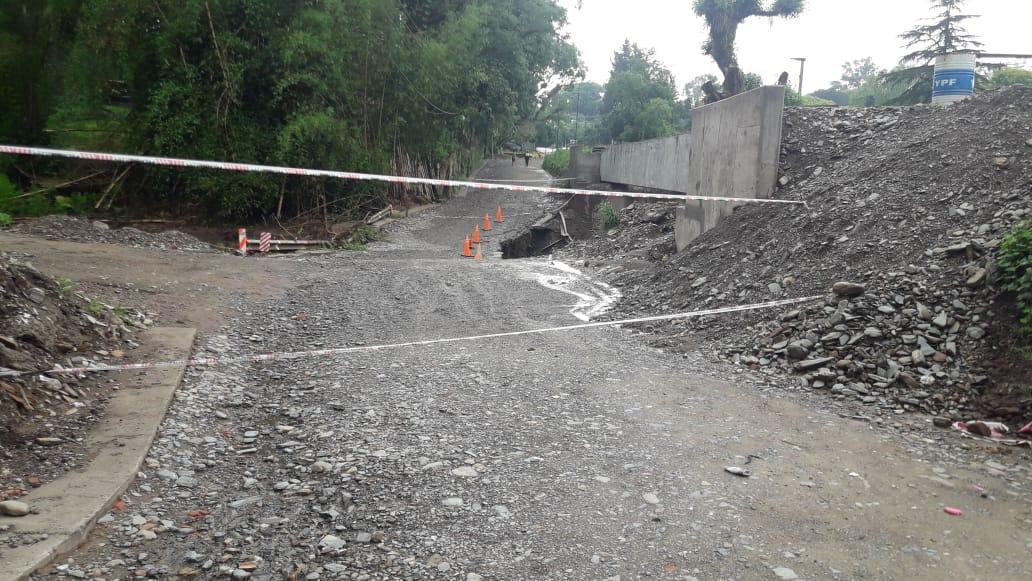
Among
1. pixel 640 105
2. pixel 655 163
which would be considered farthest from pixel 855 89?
pixel 655 163

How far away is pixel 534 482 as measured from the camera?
155 inches

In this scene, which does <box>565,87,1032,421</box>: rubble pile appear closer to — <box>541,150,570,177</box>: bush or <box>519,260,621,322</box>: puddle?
<box>519,260,621,322</box>: puddle

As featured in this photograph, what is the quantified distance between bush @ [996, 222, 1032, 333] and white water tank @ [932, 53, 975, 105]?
21.3 feet

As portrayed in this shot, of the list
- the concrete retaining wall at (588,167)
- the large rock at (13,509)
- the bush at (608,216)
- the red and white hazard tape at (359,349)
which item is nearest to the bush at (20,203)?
the red and white hazard tape at (359,349)

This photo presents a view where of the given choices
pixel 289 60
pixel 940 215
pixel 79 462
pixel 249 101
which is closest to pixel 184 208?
pixel 249 101

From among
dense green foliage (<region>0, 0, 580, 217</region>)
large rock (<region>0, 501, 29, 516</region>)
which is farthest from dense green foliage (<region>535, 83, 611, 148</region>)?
large rock (<region>0, 501, 29, 516</region>)

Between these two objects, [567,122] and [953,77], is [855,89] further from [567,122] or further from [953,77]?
[953,77]

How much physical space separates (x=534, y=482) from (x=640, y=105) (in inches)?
2284

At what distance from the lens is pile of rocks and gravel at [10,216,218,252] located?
45.6ft

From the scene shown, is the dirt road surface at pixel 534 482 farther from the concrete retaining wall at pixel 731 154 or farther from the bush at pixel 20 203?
the bush at pixel 20 203

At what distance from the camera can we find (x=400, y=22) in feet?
78.3

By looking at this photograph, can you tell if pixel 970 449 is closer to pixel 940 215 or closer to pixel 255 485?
pixel 940 215

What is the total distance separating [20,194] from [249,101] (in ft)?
20.8

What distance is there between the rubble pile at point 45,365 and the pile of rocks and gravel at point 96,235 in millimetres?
8949
